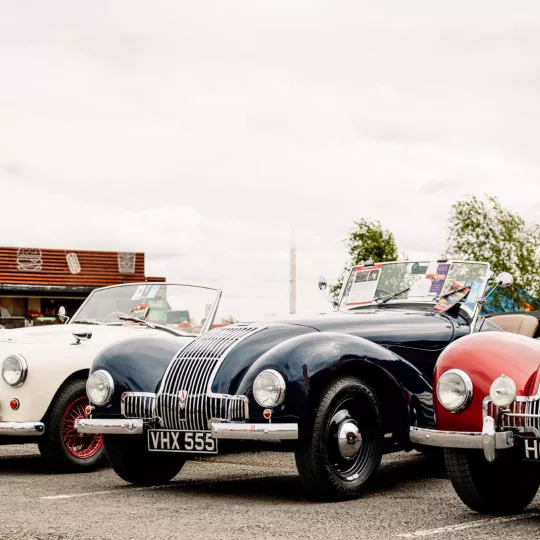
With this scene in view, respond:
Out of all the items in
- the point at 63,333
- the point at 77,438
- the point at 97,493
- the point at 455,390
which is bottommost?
the point at 97,493

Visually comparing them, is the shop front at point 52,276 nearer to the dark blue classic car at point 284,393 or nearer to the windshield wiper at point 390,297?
the windshield wiper at point 390,297

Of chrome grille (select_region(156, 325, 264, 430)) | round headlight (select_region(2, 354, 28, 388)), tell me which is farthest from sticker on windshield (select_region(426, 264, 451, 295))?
round headlight (select_region(2, 354, 28, 388))

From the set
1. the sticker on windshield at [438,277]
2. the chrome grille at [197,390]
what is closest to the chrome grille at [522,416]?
the chrome grille at [197,390]

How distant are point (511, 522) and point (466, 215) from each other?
27.3 m

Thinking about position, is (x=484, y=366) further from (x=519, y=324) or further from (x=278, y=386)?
(x=519, y=324)

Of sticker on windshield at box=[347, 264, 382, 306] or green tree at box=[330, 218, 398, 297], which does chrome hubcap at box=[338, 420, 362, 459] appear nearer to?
sticker on windshield at box=[347, 264, 382, 306]

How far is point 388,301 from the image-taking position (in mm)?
8984

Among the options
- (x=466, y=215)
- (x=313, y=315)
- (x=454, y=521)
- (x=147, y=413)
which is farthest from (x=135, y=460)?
(x=466, y=215)

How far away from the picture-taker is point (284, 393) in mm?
6453

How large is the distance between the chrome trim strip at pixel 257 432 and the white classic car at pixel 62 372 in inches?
59.6

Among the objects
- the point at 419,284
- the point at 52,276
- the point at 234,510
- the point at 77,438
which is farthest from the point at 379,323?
the point at 52,276

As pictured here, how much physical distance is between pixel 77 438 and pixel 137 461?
51.9 inches

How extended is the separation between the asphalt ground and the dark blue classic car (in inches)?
11.1

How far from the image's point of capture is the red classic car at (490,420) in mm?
5434
